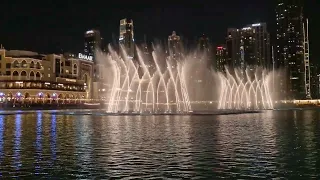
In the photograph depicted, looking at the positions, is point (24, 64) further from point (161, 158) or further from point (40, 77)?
point (161, 158)

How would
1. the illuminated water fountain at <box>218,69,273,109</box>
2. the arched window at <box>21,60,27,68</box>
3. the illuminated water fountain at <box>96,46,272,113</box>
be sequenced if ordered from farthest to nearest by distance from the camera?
the arched window at <box>21,60,27,68</box> → the illuminated water fountain at <box>218,69,273,109</box> → the illuminated water fountain at <box>96,46,272,113</box>

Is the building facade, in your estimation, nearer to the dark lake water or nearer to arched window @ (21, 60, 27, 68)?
arched window @ (21, 60, 27, 68)

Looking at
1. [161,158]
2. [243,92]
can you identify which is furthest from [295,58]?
[161,158]

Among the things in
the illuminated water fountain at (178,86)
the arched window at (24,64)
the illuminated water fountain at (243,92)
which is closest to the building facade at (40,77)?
the arched window at (24,64)

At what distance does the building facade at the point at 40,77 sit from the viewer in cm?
12962

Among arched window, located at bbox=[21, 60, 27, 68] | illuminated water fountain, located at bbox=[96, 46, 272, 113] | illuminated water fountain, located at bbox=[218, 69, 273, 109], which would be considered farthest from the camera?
arched window, located at bbox=[21, 60, 27, 68]

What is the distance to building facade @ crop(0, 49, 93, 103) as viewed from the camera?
130 m

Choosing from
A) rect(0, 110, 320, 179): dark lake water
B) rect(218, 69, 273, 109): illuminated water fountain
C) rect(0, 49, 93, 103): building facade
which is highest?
rect(0, 49, 93, 103): building facade

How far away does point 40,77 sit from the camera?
137 metres

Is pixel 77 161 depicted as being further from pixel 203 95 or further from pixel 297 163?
pixel 203 95

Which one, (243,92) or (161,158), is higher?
(243,92)

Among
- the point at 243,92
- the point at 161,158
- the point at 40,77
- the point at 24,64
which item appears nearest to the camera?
the point at 161,158

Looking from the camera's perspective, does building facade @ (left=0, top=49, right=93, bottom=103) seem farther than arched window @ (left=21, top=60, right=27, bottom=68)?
No

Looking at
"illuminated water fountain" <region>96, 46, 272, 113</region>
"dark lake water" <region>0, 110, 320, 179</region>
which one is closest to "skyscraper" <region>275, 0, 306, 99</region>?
"illuminated water fountain" <region>96, 46, 272, 113</region>
